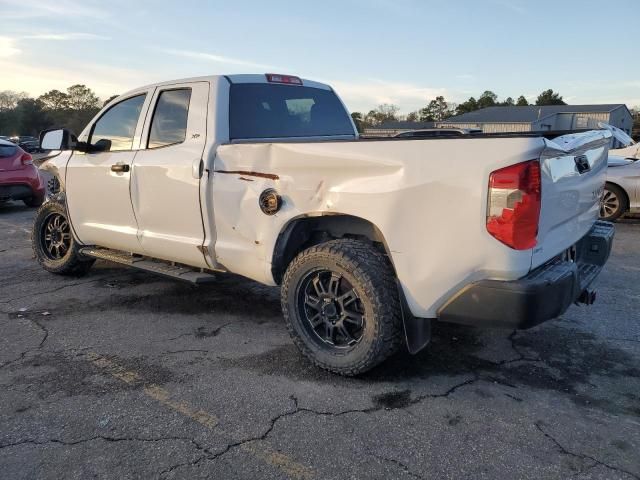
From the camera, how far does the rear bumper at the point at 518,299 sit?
276cm

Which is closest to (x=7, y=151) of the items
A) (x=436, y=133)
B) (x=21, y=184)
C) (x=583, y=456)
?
(x=21, y=184)

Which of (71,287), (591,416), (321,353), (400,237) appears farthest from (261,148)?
(71,287)

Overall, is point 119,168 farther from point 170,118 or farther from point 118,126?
point 170,118

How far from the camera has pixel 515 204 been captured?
107 inches

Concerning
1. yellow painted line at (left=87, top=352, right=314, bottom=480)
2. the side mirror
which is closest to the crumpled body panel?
yellow painted line at (left=87, top=352, right=314, bottom=480)

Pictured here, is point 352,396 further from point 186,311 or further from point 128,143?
point 128,143

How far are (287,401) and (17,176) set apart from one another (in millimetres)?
9937

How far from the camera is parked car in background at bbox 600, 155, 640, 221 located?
8.95m

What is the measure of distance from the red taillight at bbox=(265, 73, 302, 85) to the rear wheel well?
166 cm

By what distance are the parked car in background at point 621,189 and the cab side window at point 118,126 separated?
7675 millimetres

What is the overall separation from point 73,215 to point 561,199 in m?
4.55

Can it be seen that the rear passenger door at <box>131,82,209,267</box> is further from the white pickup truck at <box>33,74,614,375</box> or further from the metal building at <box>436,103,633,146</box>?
the metal building at <box>436,103,633,146</box>

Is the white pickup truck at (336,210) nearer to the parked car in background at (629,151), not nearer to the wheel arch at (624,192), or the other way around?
the wheel arch at (624,192)

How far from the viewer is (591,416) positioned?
2973mm
